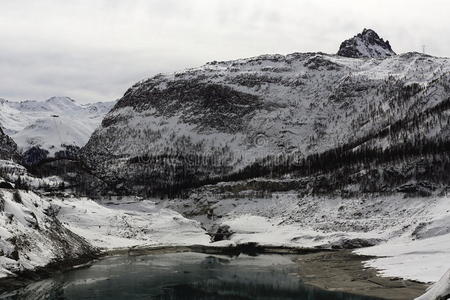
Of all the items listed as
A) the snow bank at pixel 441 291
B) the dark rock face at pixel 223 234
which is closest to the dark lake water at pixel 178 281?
the snow bank at pixel 441 291

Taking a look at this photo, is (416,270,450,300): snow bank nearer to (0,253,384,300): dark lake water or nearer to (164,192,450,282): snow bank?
(0,253,384,300): dark lake water

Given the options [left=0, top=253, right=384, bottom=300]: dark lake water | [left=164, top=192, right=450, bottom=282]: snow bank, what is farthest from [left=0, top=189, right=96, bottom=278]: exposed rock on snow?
[left=164, top=192, right=450, bottom=282]: snow bank

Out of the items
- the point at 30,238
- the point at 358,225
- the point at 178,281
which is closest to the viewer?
the point at 30,238

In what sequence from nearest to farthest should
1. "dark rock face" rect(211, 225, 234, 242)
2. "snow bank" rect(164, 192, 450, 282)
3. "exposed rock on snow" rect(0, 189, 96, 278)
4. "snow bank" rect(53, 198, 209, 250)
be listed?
"exposed rock on snow" rect(0, 189, 96, 278) → "snow bank" rect(164, 192, 450, 282) → "snow bank" rect(53, 198, 209, 250) → "dark rock face" rect(211, 225, 234, 242)

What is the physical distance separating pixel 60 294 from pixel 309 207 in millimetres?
75902

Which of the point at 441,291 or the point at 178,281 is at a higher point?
the point at 441,291

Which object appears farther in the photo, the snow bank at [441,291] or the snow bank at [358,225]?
the snow bank at [358,225]

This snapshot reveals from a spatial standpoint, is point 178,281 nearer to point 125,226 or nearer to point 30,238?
point 30,238

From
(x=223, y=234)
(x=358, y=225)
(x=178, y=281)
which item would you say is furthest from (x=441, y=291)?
(x=223, y=234)

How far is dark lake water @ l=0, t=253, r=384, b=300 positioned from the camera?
196 feet

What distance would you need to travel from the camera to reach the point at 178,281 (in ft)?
233

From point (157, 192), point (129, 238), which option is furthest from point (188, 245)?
point (157, 192)

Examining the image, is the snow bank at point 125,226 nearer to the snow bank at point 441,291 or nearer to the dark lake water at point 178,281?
the dark lake water at point 178,281

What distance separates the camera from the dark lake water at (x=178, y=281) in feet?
196
